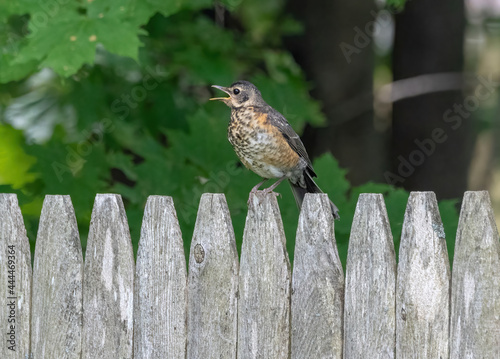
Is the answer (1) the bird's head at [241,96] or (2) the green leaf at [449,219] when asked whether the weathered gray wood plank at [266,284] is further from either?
(1) the bird's head at [241,96]

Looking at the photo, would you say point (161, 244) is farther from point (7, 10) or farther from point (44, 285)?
point (7, 10)

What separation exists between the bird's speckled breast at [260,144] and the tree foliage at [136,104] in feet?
0.50

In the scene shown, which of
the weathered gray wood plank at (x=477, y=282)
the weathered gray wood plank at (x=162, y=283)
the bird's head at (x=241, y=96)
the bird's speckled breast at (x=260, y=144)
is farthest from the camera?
the bird's head at (x=241, y=96)

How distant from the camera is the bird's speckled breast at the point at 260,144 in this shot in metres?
3.58

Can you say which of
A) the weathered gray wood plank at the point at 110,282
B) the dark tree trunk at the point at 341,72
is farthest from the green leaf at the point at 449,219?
the dark tree trunk at the point at 341,72

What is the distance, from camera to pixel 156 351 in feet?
9.05

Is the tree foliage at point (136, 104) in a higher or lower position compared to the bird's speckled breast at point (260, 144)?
higher

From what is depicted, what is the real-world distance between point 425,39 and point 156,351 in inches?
185

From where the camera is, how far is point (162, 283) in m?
2.74

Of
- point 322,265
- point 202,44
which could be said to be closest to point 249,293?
point 322,265

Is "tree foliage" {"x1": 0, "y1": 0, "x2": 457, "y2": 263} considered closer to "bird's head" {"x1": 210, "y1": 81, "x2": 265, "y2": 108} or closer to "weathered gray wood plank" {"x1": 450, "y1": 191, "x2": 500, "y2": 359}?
"bird's head" {"x1": 210, "y1": 81, "x2": 265, "y2": 108}

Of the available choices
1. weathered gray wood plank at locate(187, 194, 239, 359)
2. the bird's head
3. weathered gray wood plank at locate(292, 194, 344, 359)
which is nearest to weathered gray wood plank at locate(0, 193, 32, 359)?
weathered gray wood plank at locate(187, 194, 239, 359)

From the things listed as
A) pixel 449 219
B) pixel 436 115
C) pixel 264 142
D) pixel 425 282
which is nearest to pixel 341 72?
pixel 436 115

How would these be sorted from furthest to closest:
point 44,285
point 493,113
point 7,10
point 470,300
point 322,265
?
1. point 493,113
2. point 7,10
3. point 44,285
4. point 322,265
5. point 470,300
